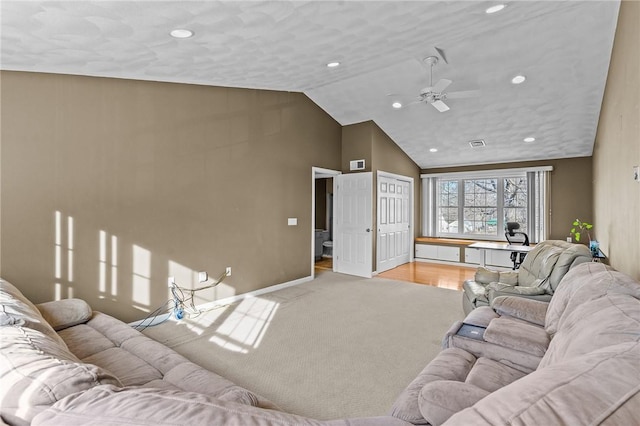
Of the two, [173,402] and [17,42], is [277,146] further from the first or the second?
[173,402]

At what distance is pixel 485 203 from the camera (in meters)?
7.72

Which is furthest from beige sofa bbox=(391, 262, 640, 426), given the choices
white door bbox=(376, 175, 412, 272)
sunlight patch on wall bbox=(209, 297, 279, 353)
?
white door bbox=(376, 175, 412, 272)

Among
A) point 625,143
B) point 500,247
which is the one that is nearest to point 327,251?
point 500,247

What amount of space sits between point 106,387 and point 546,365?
5.63ft

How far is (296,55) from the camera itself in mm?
3604

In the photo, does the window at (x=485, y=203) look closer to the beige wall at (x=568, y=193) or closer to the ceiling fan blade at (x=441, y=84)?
the beige wall at (x=568, y=193)

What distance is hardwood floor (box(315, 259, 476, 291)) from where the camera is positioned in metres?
5.83

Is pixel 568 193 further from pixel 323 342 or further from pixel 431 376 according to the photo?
pixel 431 376

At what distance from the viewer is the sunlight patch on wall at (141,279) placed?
12.1 feet

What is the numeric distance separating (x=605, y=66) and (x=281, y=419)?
5.25 metres

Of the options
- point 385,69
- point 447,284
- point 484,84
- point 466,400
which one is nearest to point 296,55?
point 385,69

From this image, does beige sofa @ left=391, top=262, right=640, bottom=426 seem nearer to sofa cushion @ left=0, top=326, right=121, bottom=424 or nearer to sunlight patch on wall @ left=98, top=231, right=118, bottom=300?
sofa cushion @ left=0, top=326, right=121, bottom=424

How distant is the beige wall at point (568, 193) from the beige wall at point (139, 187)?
17.4ft

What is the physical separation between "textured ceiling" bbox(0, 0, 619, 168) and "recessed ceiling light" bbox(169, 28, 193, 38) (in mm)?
61
